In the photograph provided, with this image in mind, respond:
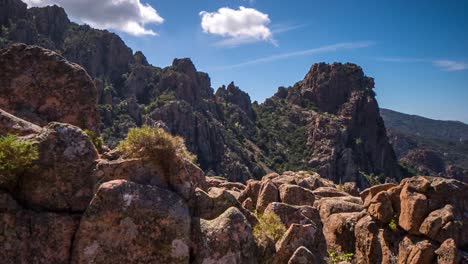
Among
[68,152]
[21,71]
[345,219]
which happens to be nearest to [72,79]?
[21,71]

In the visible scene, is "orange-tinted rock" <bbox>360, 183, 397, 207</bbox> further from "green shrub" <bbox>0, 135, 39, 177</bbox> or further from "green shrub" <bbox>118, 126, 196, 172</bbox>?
"green shrub" <bbox>0, 135, 39, 177</bbox>

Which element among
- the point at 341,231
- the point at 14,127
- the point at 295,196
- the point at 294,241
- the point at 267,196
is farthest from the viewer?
the point at 295,196

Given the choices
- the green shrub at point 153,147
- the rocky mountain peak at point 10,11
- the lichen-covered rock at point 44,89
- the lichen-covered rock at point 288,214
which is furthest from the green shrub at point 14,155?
the rocky mountain peak at point 10,11

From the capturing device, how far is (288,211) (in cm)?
1658

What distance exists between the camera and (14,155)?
10.5 meters

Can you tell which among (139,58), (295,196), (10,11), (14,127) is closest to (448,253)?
(295,196)

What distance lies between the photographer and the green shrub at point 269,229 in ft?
42.4

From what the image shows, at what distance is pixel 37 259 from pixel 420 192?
17148 mm

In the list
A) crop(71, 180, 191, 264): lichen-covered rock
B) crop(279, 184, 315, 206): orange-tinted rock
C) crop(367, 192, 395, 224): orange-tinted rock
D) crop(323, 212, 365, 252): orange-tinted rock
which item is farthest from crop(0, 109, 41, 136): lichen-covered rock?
crop(367, 192, 395, 224): orange-tinted rock

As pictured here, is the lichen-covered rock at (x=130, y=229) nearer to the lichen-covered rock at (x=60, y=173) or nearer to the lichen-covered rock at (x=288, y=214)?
the lichen-covered rock at (x=60, y=173)

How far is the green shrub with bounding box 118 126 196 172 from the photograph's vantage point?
1216 centimetres

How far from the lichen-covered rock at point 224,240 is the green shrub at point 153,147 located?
1.97m

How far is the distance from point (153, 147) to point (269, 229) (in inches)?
187

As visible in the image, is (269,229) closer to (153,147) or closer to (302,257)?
(302,257)
